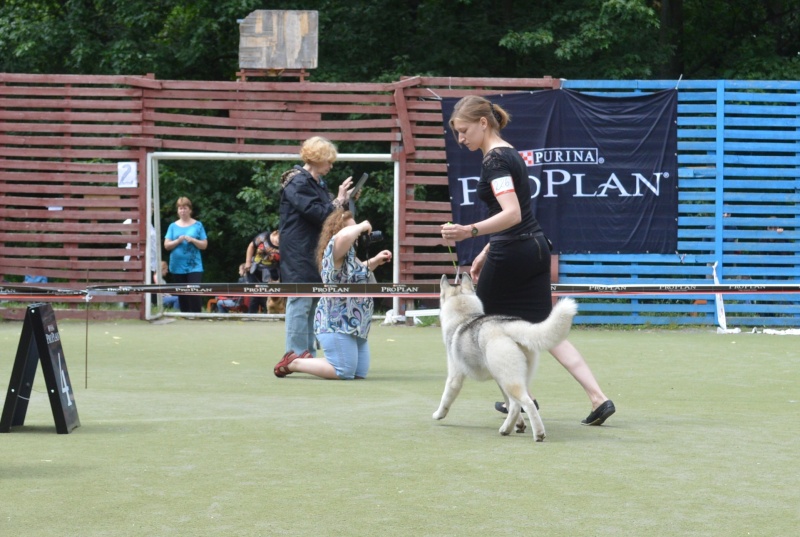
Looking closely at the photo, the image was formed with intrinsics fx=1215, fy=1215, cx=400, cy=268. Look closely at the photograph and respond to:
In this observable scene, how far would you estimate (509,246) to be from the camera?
6.17 metres

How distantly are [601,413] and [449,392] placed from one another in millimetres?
804

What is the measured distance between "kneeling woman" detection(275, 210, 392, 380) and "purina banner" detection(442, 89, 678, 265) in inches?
232

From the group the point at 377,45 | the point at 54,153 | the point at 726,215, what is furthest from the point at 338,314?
the point at 377,45

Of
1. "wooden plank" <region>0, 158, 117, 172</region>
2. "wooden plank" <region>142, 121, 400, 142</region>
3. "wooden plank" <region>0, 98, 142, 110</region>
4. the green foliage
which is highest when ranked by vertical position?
the green foliage

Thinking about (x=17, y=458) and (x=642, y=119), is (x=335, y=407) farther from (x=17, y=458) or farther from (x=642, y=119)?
(x=642, y=119)

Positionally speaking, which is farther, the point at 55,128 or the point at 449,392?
the point at 55,128

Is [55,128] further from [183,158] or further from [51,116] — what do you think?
[183,158]

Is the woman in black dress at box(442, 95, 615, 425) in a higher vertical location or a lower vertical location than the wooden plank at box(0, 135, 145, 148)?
lower

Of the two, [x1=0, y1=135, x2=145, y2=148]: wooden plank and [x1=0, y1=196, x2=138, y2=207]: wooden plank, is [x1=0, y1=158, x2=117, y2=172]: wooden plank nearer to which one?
[x1=0, y1=135, x2=145, y2=148]: wooden plank

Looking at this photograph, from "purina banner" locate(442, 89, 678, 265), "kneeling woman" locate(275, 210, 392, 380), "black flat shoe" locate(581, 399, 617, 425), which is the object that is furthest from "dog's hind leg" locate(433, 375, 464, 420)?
"purina banner" locate(442, 89, 678, 265)

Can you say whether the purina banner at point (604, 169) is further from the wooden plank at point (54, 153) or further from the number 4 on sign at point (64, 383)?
the number 4 on sign at point (64, 383)

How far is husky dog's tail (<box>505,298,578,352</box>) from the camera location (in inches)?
224

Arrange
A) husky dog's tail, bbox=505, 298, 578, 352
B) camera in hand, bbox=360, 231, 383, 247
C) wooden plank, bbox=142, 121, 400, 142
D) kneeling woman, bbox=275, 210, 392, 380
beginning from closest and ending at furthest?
husky dog's tail, bbox=505, 298, 578, 352
kneeling woman, bbox=275, 210, 392, 380
camera in hand, bbox=360, 231, 383, 247
wooden plank, bbox=142, 121, 400, 142

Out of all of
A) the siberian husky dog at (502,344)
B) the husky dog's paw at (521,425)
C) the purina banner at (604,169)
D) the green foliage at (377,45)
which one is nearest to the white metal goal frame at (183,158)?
the purina banner at (604,169)
